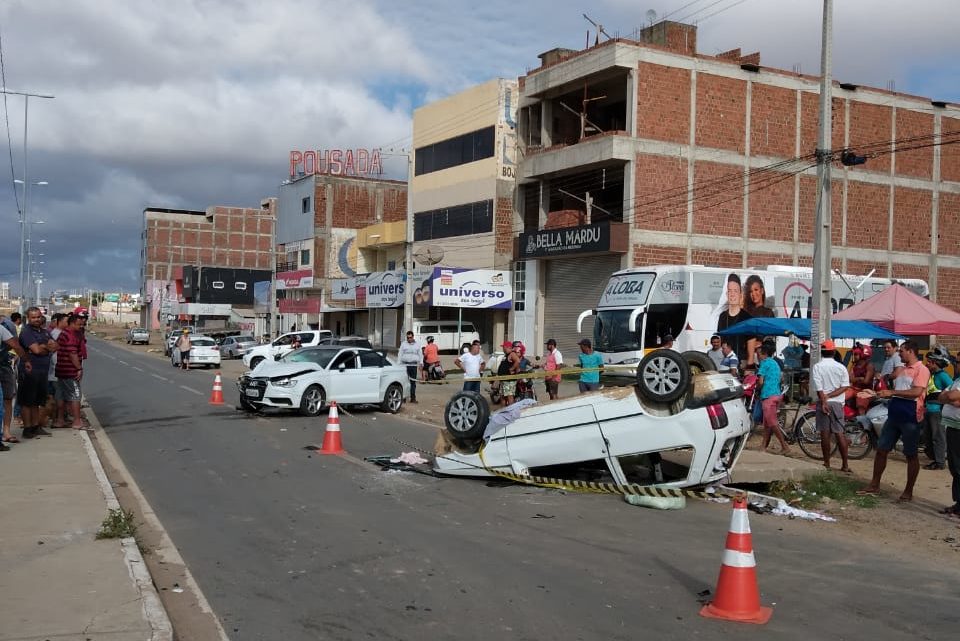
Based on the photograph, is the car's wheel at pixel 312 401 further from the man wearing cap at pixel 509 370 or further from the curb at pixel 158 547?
the curb at pixel 158 547

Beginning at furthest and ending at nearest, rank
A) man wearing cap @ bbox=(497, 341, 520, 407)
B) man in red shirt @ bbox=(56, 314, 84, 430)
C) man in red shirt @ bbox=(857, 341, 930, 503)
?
man wearing cap @ bbox=(497, 341, 520, 407) < man in red shirt @ bbox=(56, 314, 84, 430) < man in red shirt @ bbox=(857, 341, 930, 503)

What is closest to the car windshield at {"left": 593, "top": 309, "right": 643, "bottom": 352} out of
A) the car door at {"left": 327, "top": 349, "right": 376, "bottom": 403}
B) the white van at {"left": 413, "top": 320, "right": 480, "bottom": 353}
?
the car door at {"left": 327, "top": 349, "right": 376, "bottom": 403}

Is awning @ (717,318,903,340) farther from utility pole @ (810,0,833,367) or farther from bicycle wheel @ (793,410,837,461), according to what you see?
bicycle wheel @ (793,410,837,461)

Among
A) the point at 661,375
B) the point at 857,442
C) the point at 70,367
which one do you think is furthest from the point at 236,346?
the point at 661,375

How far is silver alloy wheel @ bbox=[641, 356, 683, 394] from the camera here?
9.22 metres

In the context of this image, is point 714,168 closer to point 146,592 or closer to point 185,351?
point 185,351

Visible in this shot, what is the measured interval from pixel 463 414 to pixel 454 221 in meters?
35.8

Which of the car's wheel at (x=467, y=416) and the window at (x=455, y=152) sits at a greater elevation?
the window at (x=455, y=152)

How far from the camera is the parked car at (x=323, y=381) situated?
18.2 metres

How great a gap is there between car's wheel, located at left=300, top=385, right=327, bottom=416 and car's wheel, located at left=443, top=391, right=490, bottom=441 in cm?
809

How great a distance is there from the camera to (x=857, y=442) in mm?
13242

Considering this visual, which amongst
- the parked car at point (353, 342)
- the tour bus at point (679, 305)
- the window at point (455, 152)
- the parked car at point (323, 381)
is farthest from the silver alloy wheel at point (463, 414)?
the window at point (455, 152)

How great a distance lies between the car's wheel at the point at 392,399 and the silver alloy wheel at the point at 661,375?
37.5 feet

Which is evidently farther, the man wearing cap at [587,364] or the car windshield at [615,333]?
the car windshield at [615,333]
